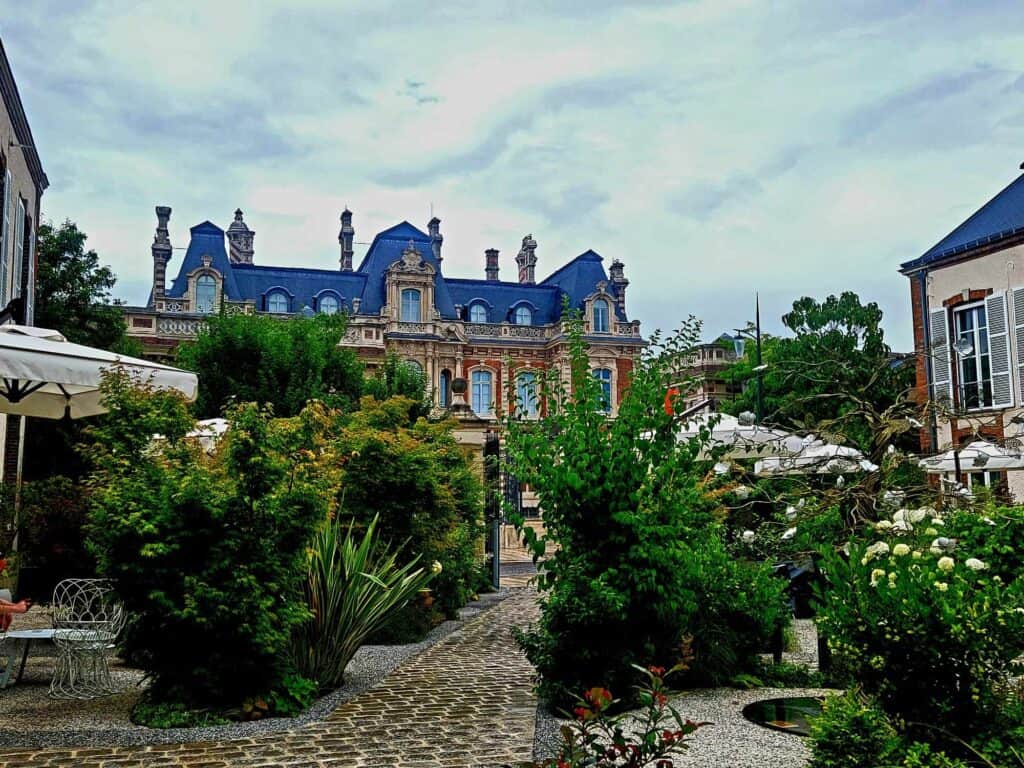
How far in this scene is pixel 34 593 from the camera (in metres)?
7.83

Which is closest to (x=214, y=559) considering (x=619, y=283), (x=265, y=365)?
(x=265, y=365)

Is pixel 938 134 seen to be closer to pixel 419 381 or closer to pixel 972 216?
pixel 972 216

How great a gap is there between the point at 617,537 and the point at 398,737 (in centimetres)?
181

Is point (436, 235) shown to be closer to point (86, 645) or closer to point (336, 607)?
point (336, 607)

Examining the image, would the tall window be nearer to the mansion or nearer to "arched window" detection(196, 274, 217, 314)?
the mansion

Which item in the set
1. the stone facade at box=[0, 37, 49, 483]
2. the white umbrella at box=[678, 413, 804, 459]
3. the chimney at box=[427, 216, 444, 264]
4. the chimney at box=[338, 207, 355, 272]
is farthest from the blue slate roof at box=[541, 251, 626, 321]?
the white umbrella at box=[678, 413, 804, 459]

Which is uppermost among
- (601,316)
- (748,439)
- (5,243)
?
(601,316)

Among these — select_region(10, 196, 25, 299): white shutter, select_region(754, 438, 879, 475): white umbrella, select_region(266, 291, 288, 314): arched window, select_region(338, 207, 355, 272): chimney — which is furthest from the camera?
select_region(338, 207, 355, 272): chimney

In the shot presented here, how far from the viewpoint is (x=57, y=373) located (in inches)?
243

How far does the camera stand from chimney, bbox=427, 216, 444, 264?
42.8m

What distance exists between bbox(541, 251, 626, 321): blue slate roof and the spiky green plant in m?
34.2

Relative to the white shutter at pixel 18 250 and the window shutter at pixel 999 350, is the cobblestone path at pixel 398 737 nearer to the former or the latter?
the white shutter at pixel 18 250

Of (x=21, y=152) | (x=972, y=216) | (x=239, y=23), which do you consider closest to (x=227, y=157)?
(x=21, y=152)

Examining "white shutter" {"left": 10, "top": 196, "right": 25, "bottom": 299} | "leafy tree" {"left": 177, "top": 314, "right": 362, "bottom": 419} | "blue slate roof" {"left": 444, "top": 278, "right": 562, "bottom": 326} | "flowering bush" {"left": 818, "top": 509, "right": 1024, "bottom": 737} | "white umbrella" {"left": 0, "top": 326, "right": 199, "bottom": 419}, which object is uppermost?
"blue slate roof" {"left": 444, "top": 278, "right": 562, "bottom": 326}
